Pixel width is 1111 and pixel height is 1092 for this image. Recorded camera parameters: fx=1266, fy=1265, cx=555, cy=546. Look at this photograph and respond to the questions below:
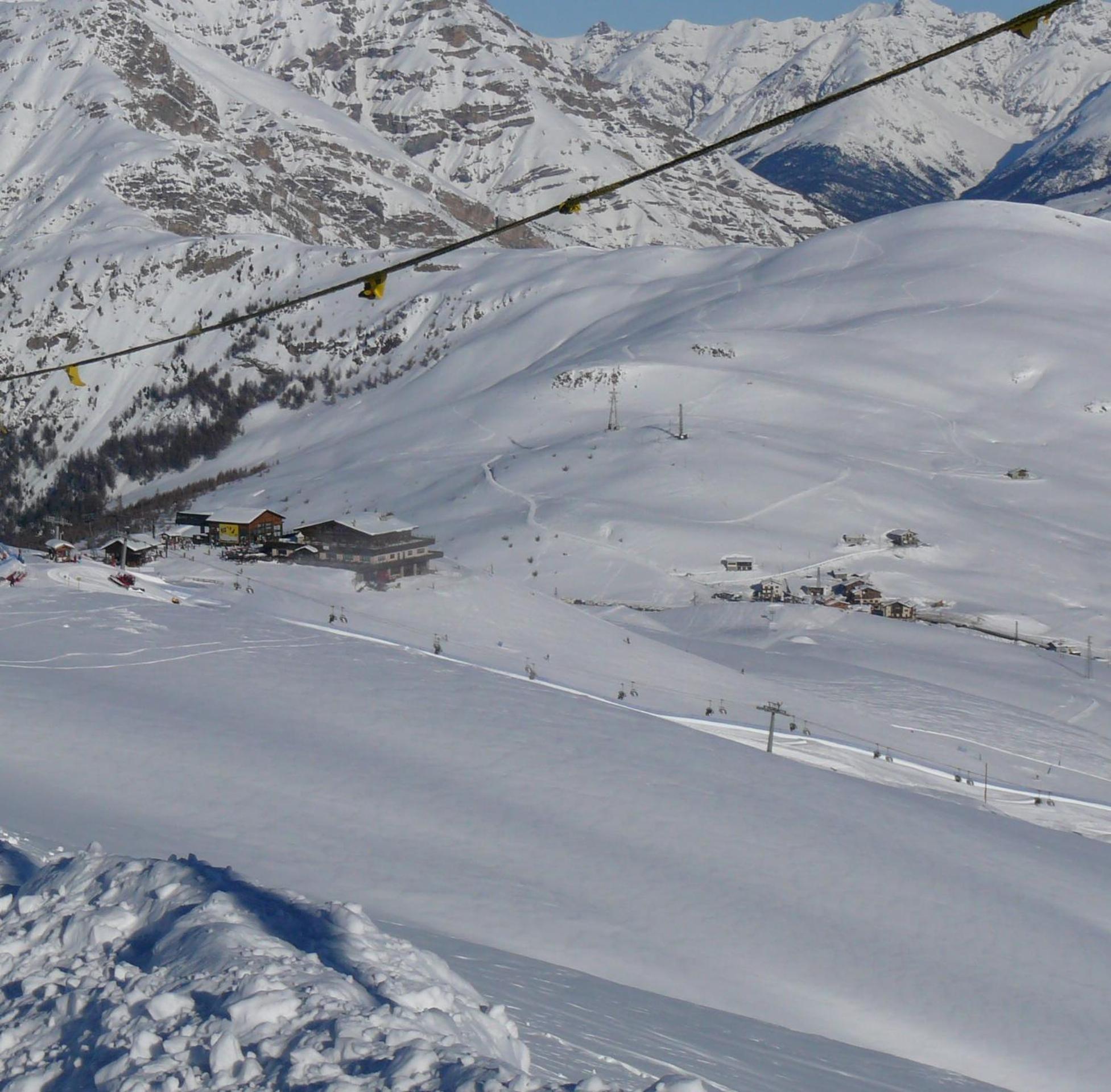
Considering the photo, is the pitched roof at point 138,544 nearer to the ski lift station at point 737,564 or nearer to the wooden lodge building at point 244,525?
the wooden lodge building at point 244,525

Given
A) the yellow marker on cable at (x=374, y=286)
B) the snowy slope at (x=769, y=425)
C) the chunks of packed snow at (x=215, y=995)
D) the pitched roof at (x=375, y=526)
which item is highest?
the snowy slope at (x=769, y=425)

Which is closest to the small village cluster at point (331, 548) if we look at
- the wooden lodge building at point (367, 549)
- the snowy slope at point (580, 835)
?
the wooden lodge building at point (367, 549)

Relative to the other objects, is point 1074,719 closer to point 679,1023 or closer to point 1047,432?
point 679,1023

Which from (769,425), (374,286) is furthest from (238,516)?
(374,286)

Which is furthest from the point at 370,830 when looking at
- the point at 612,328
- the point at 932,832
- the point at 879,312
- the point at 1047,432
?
the point at 612,328

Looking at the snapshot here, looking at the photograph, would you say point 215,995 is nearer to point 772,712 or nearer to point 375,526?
point 772,712

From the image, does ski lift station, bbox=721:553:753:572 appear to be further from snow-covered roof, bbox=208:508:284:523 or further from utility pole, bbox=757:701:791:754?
utility pole, bbox=757:701:791:754
